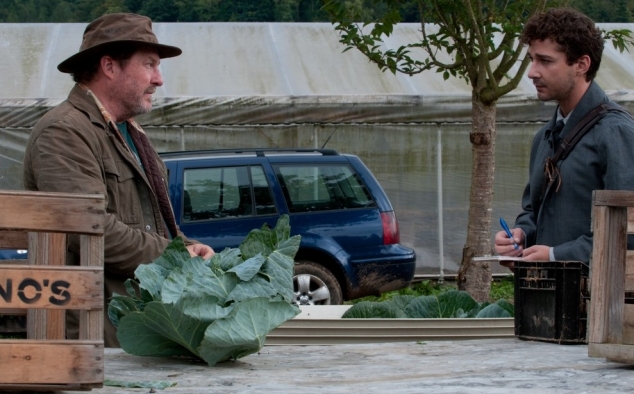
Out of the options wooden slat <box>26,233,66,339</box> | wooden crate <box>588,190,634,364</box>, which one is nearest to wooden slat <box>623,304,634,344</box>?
wooden crate <box>588,190,634,364</box>

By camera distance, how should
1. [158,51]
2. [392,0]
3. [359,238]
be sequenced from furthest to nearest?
1. [359,238]
2. [392,0]
3. [158,51]

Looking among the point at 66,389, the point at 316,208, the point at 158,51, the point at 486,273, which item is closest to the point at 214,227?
the point at 316,208

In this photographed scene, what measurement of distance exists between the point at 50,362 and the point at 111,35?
5.33 ft

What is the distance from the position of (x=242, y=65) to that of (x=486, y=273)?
5320 mm

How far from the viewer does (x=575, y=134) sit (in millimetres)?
3518

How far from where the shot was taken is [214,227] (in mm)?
9055

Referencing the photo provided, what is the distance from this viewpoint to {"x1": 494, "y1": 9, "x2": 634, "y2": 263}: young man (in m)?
3.41

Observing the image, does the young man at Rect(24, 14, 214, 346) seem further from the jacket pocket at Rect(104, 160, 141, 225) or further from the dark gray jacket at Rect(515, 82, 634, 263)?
the dark gray jacket at Rect(515, 82, 634, 263)

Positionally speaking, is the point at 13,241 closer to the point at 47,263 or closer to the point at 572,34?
the point at 47,263

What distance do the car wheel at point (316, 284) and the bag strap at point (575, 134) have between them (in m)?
5.71

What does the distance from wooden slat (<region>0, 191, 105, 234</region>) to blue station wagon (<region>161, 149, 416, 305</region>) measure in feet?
21.7

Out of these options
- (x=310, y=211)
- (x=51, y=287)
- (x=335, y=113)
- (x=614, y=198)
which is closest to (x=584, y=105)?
(x=614, y=198)

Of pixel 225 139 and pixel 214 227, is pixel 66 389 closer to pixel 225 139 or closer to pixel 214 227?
pixel 214 227

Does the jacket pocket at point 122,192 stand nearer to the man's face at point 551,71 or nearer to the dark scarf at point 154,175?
the dark scarf at point 154,175
